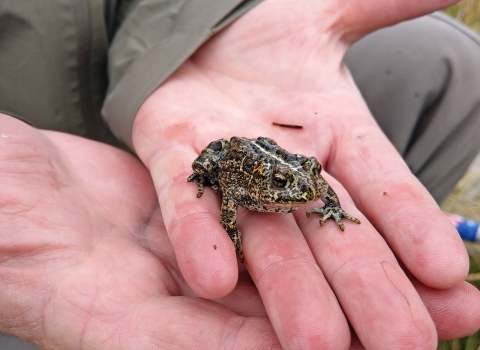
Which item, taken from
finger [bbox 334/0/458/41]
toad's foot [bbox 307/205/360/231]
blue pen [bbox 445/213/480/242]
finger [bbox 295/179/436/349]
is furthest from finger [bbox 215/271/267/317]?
blue pen [bbox 445/213/480/242]

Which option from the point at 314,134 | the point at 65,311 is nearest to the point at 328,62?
the point at 314,134

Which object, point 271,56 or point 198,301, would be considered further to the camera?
point 271,56

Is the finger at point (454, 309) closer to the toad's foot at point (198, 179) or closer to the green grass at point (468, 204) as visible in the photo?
the green grass at point (468, 204)

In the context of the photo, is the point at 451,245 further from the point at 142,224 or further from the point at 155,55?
the point at 155,55

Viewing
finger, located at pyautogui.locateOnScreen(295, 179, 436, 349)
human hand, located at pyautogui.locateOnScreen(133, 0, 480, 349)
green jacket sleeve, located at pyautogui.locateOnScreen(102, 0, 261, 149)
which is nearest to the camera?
finger, located at pyautogui.locateOnScreen(295, 179, 436, 349)

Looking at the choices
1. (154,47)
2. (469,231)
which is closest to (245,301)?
(154,47)

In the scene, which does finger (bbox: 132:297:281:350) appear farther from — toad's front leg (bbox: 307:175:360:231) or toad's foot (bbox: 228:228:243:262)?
toad's front leg (bbox: 307:175:360:231)

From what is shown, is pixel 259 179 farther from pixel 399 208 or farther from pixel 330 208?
pixel 399 208
